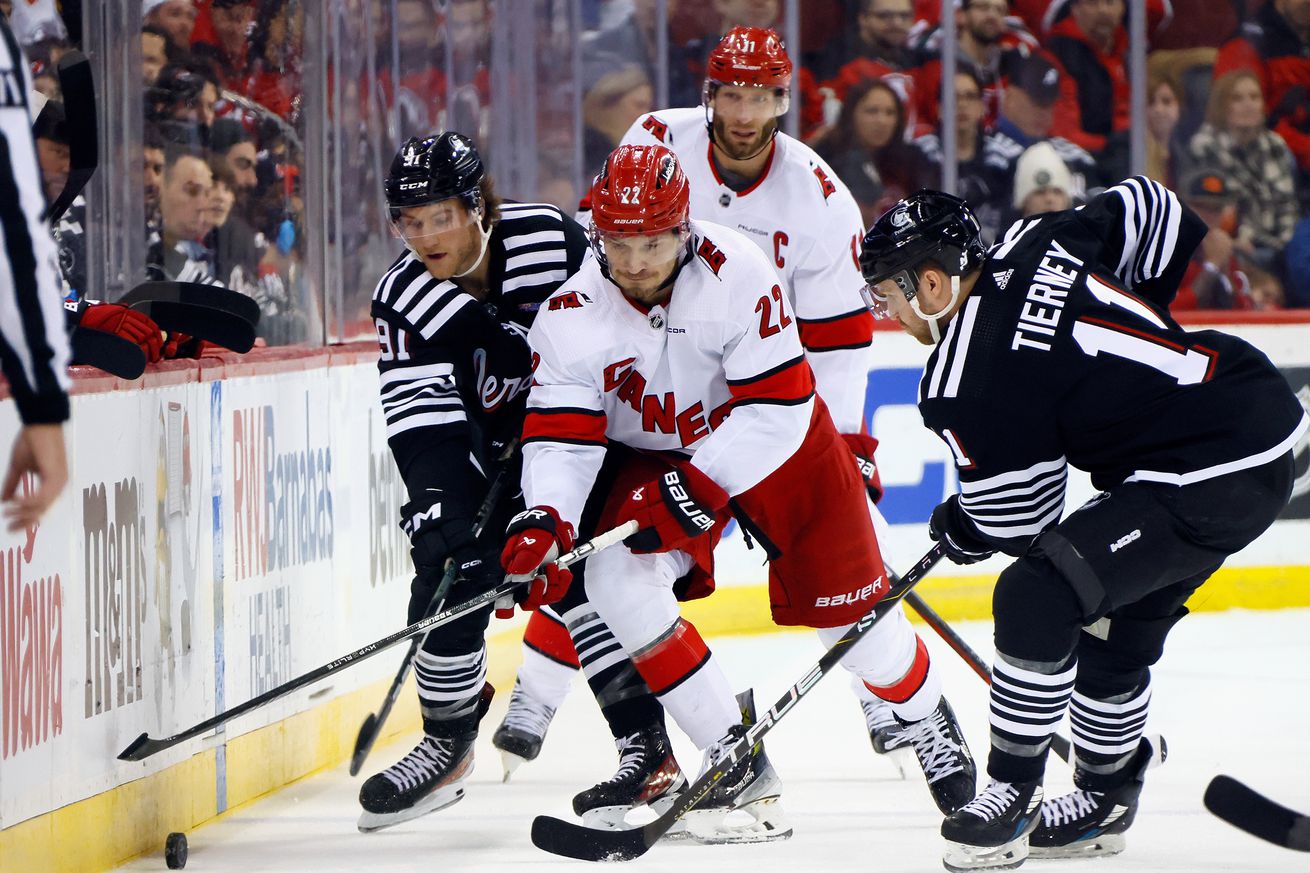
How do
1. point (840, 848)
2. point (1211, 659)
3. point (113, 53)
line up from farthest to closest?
point (1211, 659), point (113, 53), point (840, 848)

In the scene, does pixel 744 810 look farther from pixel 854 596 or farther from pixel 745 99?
pixel 745 99

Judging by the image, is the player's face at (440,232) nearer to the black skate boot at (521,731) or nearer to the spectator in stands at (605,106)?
the black skate boot at (521,731)

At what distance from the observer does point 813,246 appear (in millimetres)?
3686

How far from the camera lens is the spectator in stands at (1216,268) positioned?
21.7ft

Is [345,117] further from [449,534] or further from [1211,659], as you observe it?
[1211,659]

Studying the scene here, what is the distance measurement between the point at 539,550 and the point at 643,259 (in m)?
0.50

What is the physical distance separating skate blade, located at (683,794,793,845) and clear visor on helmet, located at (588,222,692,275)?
963 millimetres

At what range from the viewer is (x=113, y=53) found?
11.0ft

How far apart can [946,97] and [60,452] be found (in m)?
5.21

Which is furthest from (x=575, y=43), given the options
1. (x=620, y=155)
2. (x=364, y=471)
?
(x=620, y=155)

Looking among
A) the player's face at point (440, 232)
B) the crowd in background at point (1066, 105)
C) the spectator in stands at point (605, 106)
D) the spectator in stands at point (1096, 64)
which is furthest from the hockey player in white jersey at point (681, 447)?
the spectator in stands at point (1096, 64)

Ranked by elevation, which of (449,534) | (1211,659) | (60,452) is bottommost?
(1211,659)

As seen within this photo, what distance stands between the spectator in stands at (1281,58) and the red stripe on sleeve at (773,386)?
15.1 feet

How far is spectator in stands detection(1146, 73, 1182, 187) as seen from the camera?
22.2 feet
